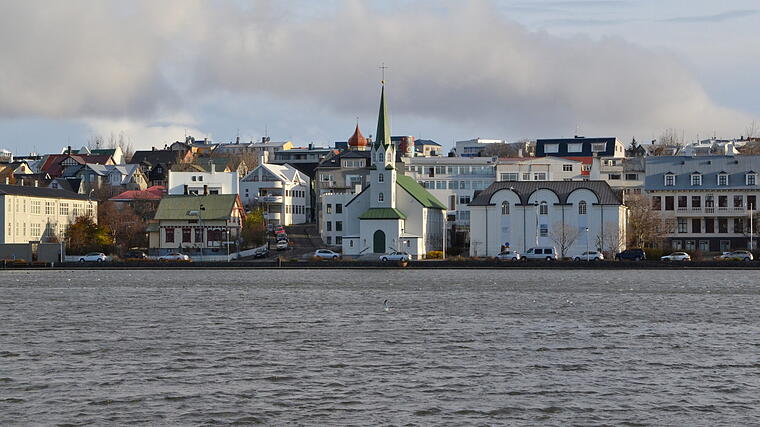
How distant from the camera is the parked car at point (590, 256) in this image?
4011 inches

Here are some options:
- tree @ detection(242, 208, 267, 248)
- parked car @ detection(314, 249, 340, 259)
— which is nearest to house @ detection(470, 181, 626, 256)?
parked car @ detection(314, 249, 340, 259)

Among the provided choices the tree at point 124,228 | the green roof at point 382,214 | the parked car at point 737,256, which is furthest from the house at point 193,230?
the parked car at point 737,256

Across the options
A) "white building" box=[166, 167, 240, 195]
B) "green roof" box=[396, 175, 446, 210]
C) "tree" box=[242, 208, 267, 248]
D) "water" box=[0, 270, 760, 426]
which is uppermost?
"white building" box=[166, 167, 240, 195]

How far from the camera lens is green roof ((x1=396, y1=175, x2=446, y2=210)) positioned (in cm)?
12000

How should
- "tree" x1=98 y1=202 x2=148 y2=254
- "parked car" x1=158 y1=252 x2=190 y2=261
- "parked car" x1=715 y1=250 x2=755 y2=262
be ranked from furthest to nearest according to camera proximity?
"tree" x1=98 y1=202 x2=148 y2=254, "parked car" x1=158 y1=252 x2=190 y2=261, "parked car" x1=715 y1=250 x2=755 y2=262

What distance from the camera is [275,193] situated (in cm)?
14150

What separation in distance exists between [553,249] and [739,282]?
2479 centimetres

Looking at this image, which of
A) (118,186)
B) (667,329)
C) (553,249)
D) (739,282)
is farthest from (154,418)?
(118,186)

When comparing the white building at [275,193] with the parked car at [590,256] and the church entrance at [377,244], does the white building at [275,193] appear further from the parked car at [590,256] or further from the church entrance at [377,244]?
the parked car at [590,256]

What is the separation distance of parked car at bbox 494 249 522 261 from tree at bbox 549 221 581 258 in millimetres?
3890

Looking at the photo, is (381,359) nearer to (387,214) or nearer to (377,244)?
(377,244)

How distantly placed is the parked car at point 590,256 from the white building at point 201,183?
49.3 meters

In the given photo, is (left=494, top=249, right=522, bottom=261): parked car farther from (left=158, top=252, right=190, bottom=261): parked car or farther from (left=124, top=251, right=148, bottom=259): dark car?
(left=124, top=251, right=148, bottom=259): dark car

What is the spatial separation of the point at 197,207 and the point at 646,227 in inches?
1846
